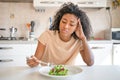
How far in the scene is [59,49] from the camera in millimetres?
1622

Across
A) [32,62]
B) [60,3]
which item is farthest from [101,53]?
[32,62]

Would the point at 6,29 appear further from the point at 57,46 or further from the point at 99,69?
the point at 99,69

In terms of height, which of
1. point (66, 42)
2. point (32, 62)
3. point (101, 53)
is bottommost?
point (101, 53)

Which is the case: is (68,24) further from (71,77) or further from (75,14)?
(71,77)

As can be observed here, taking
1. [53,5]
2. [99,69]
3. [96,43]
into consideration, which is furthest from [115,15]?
[99,69]

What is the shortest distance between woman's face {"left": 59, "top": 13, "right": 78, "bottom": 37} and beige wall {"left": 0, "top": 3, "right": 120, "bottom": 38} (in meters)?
1.80

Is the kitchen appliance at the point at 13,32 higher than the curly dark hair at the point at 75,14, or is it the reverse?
the curly dark hair at the point at 75,14

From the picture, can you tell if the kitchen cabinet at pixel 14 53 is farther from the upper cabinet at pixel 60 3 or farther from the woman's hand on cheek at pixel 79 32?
the woman's hand on cheek at pixel 79 32

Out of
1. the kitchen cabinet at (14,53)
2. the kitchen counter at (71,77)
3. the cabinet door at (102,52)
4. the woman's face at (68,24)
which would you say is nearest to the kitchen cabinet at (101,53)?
the cabinet door at (102,52)

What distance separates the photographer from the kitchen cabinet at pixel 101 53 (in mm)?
2891

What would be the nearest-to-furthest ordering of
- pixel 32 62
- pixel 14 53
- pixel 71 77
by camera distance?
pixel 71 77 → pixel 32 62 → pixel 14 53

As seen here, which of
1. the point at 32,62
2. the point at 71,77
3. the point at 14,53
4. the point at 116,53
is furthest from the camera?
the point at 116,53

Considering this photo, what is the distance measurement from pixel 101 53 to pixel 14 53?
133 cm

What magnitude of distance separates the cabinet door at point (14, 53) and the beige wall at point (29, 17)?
0.57 metres
